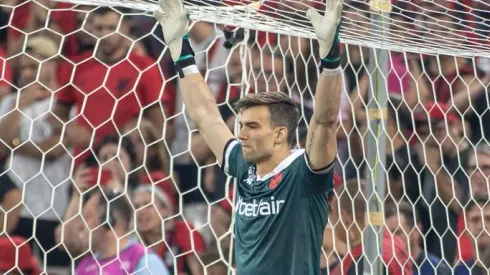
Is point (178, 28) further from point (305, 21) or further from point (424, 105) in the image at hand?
point (424, 105)

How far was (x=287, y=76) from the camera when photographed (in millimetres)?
3373

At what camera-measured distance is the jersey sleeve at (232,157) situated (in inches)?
91.7

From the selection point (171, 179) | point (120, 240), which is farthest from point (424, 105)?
point (120, 240)

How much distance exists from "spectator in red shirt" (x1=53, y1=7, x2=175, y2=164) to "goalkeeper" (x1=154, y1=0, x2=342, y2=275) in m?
0.89

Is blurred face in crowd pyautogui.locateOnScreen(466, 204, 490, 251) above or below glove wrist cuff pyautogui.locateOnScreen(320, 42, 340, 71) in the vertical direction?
below

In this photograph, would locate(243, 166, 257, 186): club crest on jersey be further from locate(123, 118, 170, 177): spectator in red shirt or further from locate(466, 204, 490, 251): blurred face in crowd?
locate(466, 204, 490, 251): blurred face in crowd

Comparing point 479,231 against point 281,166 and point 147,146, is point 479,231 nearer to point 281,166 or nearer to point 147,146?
point 147,146

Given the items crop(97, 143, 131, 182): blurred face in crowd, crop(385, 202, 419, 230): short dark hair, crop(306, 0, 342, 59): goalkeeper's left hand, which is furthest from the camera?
crop(385, 202, 419, 230): short dark hair

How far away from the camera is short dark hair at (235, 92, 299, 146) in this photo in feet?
7.32

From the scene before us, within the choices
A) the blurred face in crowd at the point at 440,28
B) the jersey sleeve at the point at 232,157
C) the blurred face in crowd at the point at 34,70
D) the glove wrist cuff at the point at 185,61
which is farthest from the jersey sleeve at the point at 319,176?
the blurred face in crowd at the point at 440,28

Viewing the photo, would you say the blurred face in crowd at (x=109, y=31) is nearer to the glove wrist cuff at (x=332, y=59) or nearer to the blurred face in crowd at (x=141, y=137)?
the blurred face in crowd at (x=141, y=137)

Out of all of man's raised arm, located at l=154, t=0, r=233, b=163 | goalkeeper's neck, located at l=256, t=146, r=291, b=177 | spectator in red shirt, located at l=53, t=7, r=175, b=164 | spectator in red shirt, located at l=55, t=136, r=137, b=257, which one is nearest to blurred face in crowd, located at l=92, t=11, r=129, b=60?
spectator in red shirt, located at l=53, t=7, r=175, b=164

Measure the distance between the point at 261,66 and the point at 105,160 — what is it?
0.61 metres

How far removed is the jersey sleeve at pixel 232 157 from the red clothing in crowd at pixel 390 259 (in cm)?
108
